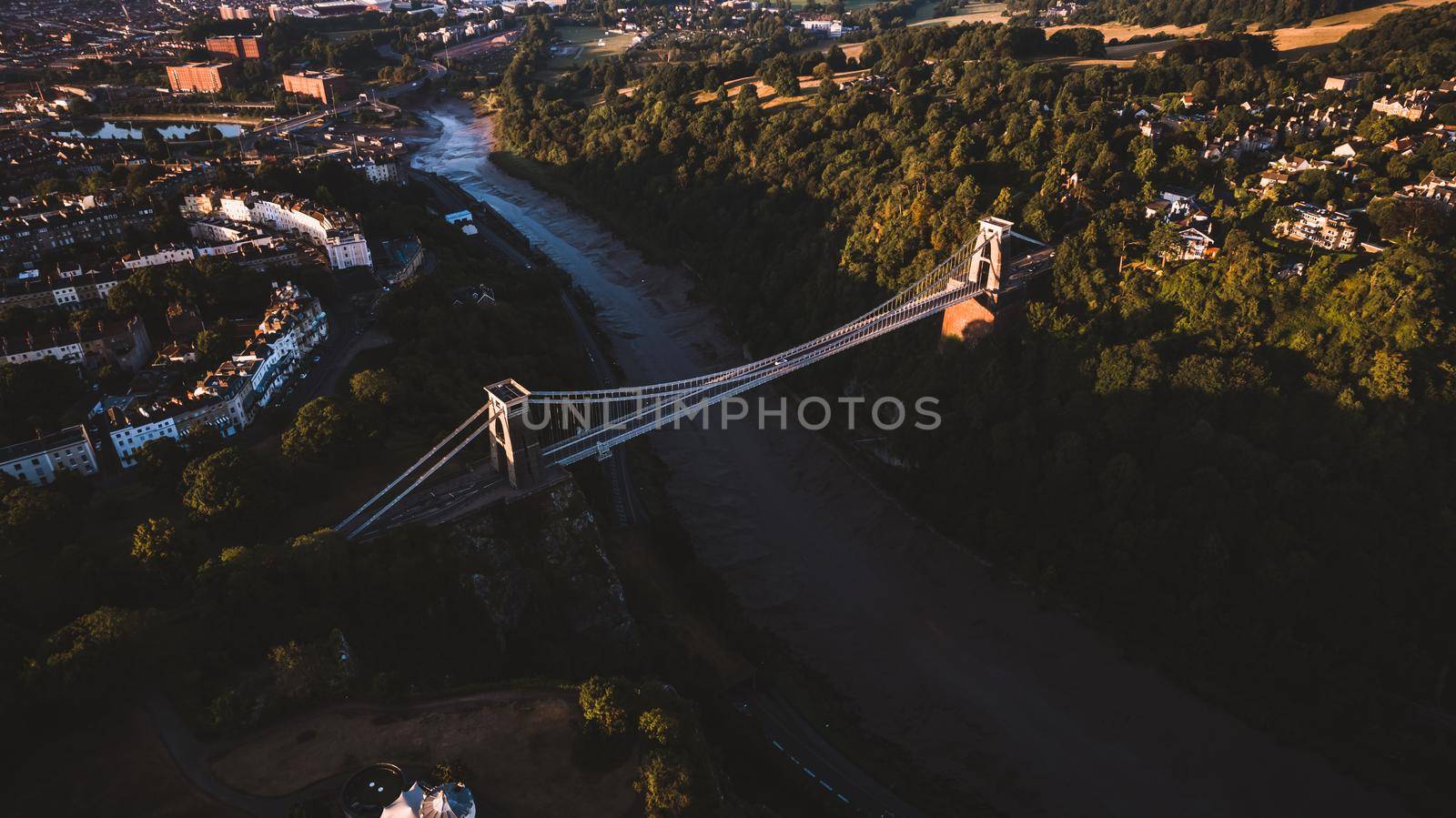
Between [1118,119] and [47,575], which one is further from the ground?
[1118,119]

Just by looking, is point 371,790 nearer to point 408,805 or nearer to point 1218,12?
point 408,805

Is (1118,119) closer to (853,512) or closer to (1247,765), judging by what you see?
(853,512)

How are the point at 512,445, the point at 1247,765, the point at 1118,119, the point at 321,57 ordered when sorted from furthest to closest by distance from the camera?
the point at 321,57, the point at 1118,119, the point at 512,445, the point at 1247,765

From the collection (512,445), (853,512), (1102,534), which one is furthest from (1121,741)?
(512,445)

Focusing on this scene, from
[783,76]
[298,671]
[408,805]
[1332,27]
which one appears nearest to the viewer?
[408,805]

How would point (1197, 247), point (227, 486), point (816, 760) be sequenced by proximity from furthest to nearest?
1. point (1197, 247)
2. point (227, 486)
3. point (816, 760)

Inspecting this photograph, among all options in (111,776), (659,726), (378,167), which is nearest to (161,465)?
(111,776)

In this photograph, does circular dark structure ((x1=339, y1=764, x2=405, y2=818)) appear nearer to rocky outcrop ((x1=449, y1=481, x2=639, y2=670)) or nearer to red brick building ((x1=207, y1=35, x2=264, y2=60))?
rocky outcrop ((x1=449, y1=481, x2=639, y2=670))

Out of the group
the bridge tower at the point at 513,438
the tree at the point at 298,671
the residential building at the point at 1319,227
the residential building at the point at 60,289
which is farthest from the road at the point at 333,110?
the residential building at the point at 1319,227
